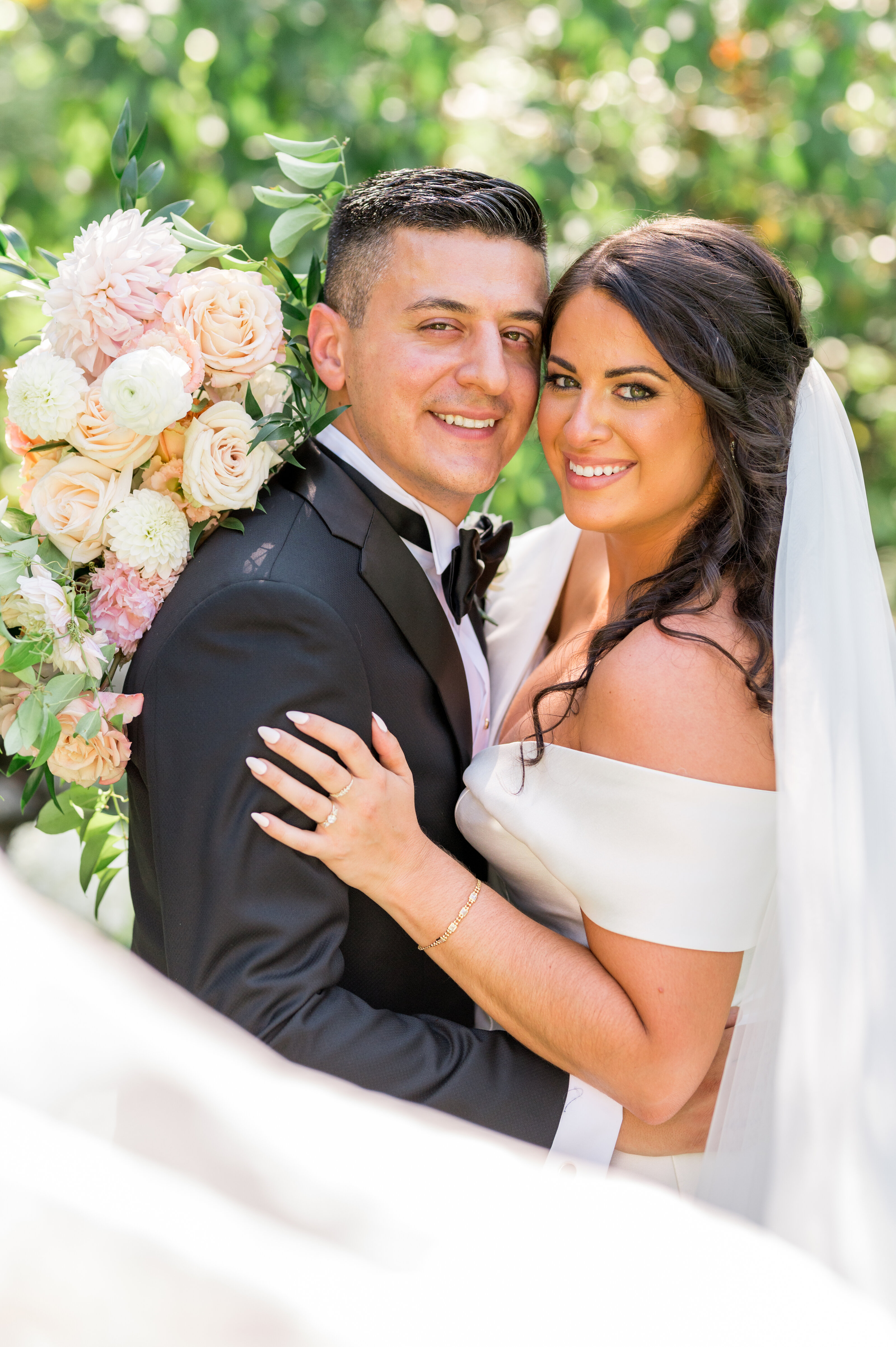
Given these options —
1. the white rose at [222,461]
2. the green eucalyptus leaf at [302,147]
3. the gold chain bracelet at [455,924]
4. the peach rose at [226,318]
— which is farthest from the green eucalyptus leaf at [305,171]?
the gold chain bracelet at [455,924]

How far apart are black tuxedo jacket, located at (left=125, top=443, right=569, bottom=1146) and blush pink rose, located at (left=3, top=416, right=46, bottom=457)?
387 mm

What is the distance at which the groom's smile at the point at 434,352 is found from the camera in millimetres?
2445

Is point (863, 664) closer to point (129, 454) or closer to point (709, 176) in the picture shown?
point (129, 454)

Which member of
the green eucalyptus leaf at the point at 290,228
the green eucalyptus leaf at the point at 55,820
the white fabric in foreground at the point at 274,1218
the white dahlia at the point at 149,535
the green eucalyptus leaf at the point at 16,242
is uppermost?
the green eucalyptus leaf at the point at 290,228

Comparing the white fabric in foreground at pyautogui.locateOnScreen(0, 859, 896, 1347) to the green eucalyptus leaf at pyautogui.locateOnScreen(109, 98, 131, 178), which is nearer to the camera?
the white fabric in foreground at pyautogui.locateOnScreen(0, 859, 896, 1347)

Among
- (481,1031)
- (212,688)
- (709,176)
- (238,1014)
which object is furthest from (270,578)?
(709,176)

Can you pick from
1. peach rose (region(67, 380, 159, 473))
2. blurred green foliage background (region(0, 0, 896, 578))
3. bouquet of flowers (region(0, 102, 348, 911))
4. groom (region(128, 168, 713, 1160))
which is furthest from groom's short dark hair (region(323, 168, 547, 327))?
blurred green foliage background (region(0, 0, 896, 578))

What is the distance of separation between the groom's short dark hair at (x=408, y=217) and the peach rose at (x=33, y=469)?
2.56 ft

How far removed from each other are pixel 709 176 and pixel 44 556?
13.4ft

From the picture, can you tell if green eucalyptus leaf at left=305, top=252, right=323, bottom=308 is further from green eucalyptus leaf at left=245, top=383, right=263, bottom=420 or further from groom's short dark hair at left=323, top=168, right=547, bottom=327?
green eucalyptus leaf at left=245, top=383, right=263, bottom=420

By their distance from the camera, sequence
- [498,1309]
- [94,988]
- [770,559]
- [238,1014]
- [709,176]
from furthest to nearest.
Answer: [709,176], [770,559], [238,1014], [94,988], [498,1309]

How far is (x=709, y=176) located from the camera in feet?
16.5

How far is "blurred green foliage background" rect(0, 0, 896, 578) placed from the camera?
4.13 metres

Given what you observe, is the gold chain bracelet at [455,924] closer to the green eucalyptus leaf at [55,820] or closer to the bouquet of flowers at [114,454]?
the bouquet of flowers at [114,454]
